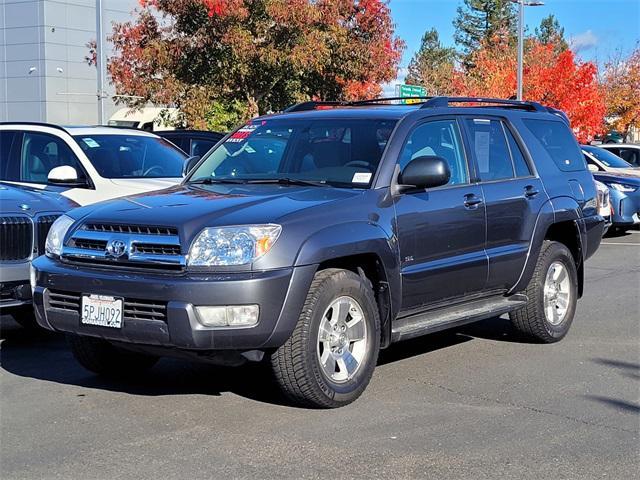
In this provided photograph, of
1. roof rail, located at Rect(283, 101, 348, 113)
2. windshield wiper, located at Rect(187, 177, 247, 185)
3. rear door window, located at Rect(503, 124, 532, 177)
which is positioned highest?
roof rail, located at Rect(283, 101, 348, 113)

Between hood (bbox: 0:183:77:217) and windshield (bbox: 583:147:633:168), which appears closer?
hood (bbox: 0:183:77:217)

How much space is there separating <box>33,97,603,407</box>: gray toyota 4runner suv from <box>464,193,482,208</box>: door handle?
12mm

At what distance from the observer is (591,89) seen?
34.8 meters

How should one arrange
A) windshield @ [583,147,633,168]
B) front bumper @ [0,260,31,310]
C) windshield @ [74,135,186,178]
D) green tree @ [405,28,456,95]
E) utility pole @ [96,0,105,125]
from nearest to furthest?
front bumper @ [0,260,31,310] < windshield @ [74,135,186,178] < windshield @ [583,147,633,168] < utility pole @ [96,0,105,125] < green tree @ [405,28,456,95]

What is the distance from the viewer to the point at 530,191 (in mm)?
7219

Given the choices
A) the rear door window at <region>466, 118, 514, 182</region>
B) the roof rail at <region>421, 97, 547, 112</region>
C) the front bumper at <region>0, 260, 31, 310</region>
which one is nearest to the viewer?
the roof rail at <region>421, 97, 547, 112</region>

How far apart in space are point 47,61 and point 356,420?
42.7 metres

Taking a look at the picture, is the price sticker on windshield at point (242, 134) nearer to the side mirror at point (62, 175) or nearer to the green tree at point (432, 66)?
the side mirror at point (62, 175)

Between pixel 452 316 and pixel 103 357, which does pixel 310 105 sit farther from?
pixel 103 357

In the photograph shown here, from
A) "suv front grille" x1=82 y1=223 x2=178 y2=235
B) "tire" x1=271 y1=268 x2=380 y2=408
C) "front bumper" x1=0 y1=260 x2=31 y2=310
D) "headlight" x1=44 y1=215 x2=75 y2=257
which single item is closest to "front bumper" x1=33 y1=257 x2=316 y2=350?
"tire" x1=271 y1=268 x2=380 y2=408

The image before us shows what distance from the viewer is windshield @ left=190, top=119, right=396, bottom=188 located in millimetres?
6168

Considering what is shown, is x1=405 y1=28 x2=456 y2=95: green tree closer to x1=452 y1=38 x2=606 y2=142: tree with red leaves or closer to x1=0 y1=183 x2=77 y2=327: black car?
x1=452 y1=38 x2=606 y2=142: tree with red leaves

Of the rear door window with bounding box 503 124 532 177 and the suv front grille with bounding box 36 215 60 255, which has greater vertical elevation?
the rear door window with bounding box 503 124 532 177

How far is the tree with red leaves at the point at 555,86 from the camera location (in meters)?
33.6
